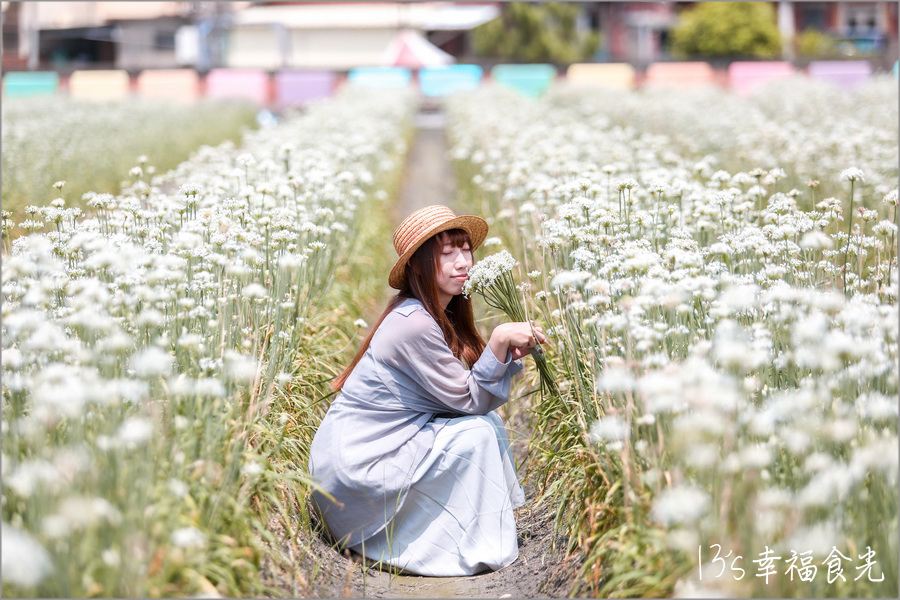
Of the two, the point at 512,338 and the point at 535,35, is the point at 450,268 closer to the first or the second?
the point at 512,338

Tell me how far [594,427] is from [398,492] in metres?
0.88

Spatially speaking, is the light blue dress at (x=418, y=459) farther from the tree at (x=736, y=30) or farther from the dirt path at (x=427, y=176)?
the tree at (x=736, y=30)

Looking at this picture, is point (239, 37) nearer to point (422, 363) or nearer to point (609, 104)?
point (609, 104)

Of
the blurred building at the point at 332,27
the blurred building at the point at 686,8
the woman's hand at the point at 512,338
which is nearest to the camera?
the woman's hand at the point at 512,338

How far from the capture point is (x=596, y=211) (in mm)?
3645

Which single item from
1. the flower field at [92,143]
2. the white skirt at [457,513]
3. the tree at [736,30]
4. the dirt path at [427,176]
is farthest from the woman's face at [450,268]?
the tree at [736,30]

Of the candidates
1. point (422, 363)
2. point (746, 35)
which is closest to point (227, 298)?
point (422, 363)

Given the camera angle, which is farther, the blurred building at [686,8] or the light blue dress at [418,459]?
the blurred building at [686,8]

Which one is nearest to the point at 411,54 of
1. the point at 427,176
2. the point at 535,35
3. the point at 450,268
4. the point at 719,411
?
the point at 535,35

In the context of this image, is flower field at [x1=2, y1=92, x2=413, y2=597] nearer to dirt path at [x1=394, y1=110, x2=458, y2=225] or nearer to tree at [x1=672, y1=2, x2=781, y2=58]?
dirt path at [x1=394, y1=110, x2=458, y2=225]

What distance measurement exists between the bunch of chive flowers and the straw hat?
18 centimetres

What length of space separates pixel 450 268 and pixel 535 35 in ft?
104

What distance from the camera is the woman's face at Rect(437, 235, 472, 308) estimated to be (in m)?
3.49

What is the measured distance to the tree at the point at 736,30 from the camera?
30.4m
